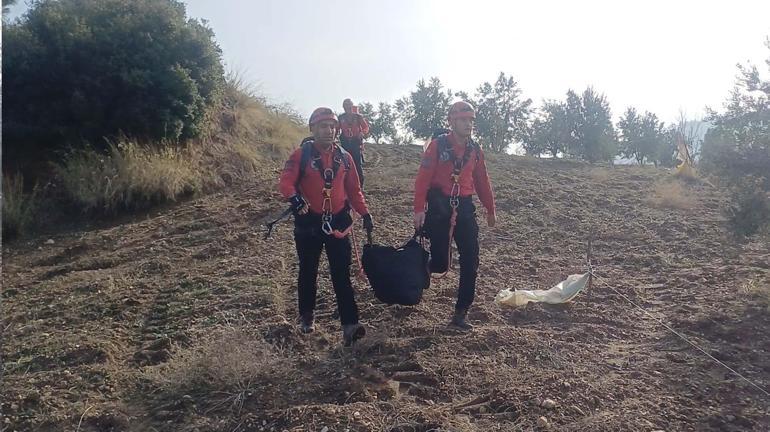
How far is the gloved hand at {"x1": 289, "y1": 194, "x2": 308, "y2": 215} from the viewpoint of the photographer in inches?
157

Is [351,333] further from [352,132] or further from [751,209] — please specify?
[352,132]

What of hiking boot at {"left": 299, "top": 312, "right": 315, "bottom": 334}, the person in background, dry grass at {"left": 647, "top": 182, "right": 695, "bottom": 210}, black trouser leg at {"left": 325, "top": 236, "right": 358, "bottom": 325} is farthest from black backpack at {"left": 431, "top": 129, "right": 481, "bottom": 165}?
dry grass at {"left": 647, "top": 182, "right": 695, "bottom": 210}

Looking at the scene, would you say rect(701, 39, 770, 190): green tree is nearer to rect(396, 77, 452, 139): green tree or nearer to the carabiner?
the carabiner

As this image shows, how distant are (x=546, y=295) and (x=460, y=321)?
3.56 ft

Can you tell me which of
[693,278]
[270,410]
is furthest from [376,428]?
[693,278]


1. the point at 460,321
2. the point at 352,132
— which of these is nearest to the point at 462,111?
the point at 460,321

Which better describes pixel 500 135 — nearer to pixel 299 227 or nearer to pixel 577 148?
pixel 577 148

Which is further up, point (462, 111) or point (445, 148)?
point (462, 111)

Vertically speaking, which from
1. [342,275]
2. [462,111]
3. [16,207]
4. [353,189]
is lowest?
[16,207]

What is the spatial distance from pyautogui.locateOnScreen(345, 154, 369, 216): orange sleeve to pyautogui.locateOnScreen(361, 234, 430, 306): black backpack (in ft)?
1.01

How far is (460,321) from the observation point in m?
4.66

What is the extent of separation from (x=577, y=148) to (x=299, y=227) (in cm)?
2922

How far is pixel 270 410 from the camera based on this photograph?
3383 mm

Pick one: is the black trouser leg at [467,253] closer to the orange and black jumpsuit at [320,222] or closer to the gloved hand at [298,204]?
the orange and black jumpsuit at [320,222]
